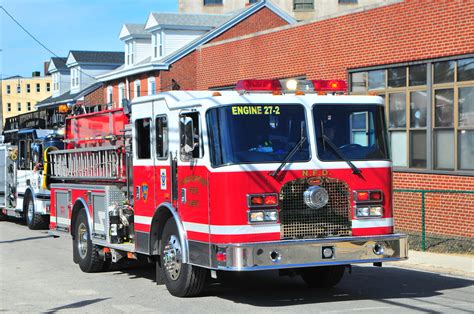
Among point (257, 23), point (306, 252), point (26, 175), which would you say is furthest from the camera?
point (257, 23)

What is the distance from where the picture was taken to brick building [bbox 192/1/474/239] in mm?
16969

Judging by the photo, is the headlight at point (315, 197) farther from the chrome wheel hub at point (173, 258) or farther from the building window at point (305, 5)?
the building window at point (305, 5)

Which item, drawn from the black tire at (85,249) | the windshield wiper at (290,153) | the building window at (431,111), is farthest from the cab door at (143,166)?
the building window at (431,111)

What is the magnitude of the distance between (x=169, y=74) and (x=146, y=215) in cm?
2846

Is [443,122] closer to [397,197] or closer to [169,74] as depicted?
[397,197]

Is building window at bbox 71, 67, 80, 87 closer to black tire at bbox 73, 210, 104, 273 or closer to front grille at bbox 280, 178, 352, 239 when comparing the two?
black tire at bbox 73, 210, 104, 273

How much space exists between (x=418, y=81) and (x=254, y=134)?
963cm

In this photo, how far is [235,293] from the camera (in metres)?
10.8

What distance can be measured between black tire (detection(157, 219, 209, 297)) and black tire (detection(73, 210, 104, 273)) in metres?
2.61

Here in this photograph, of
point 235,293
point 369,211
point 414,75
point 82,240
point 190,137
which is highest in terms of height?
point 414,75

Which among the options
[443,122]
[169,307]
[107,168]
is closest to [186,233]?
[169,307]

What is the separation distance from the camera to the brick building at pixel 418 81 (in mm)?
16969

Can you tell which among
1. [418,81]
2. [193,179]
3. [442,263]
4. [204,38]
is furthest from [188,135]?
[204,38]

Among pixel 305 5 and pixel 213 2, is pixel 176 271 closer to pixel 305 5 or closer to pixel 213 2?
pixel 305 5
